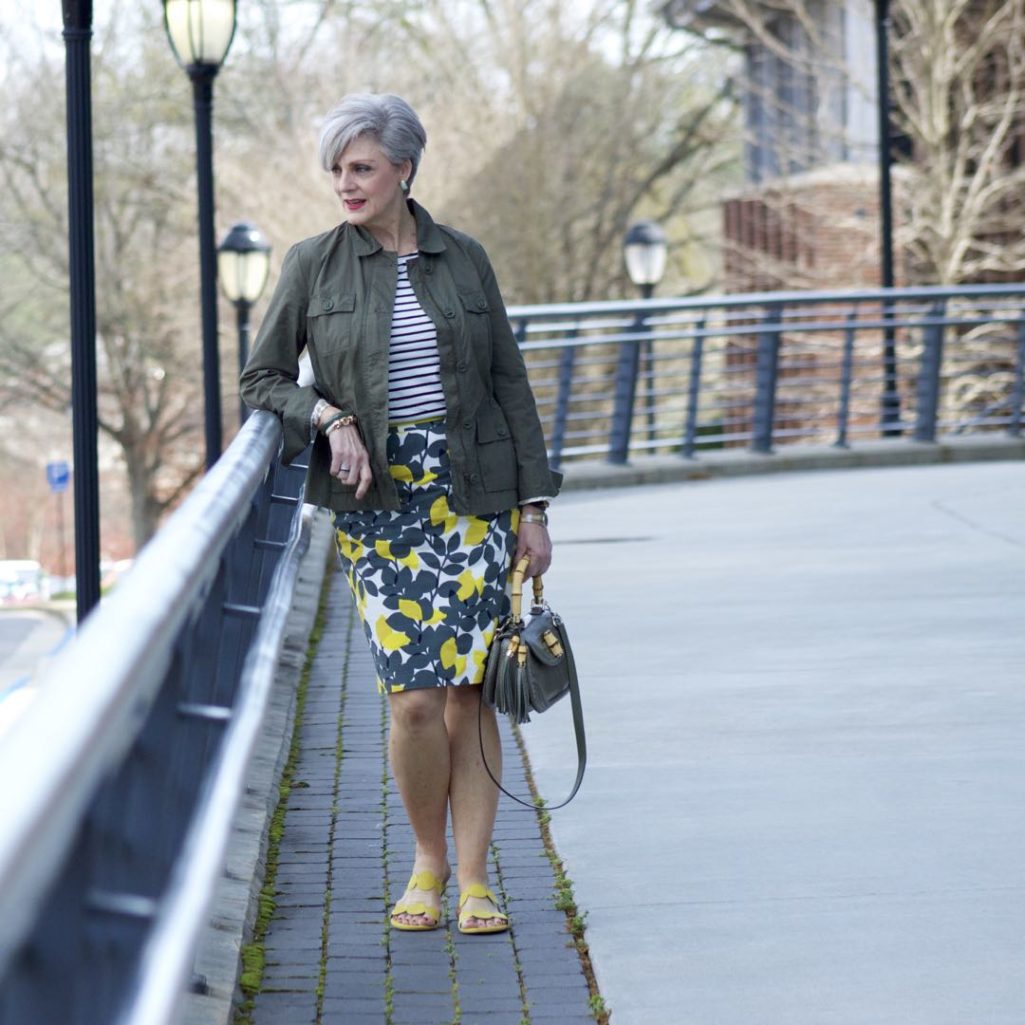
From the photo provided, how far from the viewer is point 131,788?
2.55m

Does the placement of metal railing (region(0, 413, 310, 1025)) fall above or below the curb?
above

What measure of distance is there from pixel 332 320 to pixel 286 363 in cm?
19

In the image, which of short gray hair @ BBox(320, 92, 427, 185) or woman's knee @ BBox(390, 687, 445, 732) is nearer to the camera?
short gray hair @ BBox(320, 92, 427, 185)

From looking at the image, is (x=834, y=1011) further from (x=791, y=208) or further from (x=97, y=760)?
(x=791, y=208)

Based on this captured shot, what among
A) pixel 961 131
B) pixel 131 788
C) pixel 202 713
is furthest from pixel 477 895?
pixel 961 131

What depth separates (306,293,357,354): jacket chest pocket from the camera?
401 centimetres

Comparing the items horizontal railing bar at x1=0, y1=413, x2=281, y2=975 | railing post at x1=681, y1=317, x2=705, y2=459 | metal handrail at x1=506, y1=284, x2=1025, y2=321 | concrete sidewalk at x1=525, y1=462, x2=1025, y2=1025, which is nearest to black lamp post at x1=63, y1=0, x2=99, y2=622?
concrete sidewalk at x1=525, y1=462, x2=1025, y2=1025

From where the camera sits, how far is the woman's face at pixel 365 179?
3.94 m

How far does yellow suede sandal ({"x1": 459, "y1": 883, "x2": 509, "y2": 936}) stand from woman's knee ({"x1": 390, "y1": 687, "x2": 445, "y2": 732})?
35 centimetres

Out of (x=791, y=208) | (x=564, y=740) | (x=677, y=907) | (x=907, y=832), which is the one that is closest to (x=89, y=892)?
(x=677, y=907)

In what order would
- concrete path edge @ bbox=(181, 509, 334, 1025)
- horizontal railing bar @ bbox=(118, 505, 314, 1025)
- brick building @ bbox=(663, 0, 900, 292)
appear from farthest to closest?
brick building @ bbox=(663, 0, 900, 292), concrete path edge @ bbox=(181, 509, 334, 1025), horizontal railing bar @ bbox=(118, 505, 314, 1025)

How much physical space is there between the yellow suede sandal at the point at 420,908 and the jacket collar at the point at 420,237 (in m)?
1.27

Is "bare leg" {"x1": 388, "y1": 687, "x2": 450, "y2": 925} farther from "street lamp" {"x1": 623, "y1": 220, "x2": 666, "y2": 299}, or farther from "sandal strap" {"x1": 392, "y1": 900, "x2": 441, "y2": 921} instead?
"street lamp" {"x1": 623, "y1": 220, "x2": 666, "y2": 299}

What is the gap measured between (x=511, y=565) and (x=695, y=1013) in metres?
1.06
